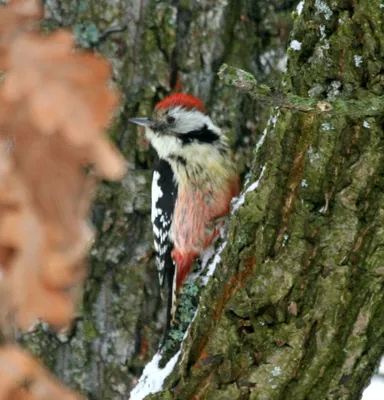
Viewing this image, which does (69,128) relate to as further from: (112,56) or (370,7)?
(112,56)

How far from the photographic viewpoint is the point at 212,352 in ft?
9.43

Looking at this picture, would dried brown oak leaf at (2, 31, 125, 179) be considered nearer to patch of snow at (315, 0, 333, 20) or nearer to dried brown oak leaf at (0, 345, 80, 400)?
dried brown oak leaf at (0, 345, 80, 400)

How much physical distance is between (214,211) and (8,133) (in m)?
3.18

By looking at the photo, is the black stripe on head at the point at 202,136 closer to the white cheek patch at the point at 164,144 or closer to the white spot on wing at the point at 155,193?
the white cheek patch at the point at 164,144

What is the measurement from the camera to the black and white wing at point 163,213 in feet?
14.6

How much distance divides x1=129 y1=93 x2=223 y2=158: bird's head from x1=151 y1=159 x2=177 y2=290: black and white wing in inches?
4.0

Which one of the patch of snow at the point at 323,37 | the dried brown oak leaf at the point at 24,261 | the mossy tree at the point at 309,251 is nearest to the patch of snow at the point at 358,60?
the mossy tree at the point at 309,251

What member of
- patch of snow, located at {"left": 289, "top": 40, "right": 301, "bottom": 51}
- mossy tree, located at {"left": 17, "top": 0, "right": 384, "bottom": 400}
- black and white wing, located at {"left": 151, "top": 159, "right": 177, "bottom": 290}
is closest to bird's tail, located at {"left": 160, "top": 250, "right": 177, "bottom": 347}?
black and white wing, located at {"left": 151, "top": 159, "right": 177, "bottom": 290}

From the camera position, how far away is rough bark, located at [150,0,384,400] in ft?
8.98

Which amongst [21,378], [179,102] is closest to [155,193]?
[179,102]

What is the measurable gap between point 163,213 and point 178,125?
1.54 ft

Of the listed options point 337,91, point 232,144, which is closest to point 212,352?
point 337,91

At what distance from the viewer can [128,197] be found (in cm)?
450

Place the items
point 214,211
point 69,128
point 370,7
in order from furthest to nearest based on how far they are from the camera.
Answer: point 214,211
point 370,7
point 69,128
